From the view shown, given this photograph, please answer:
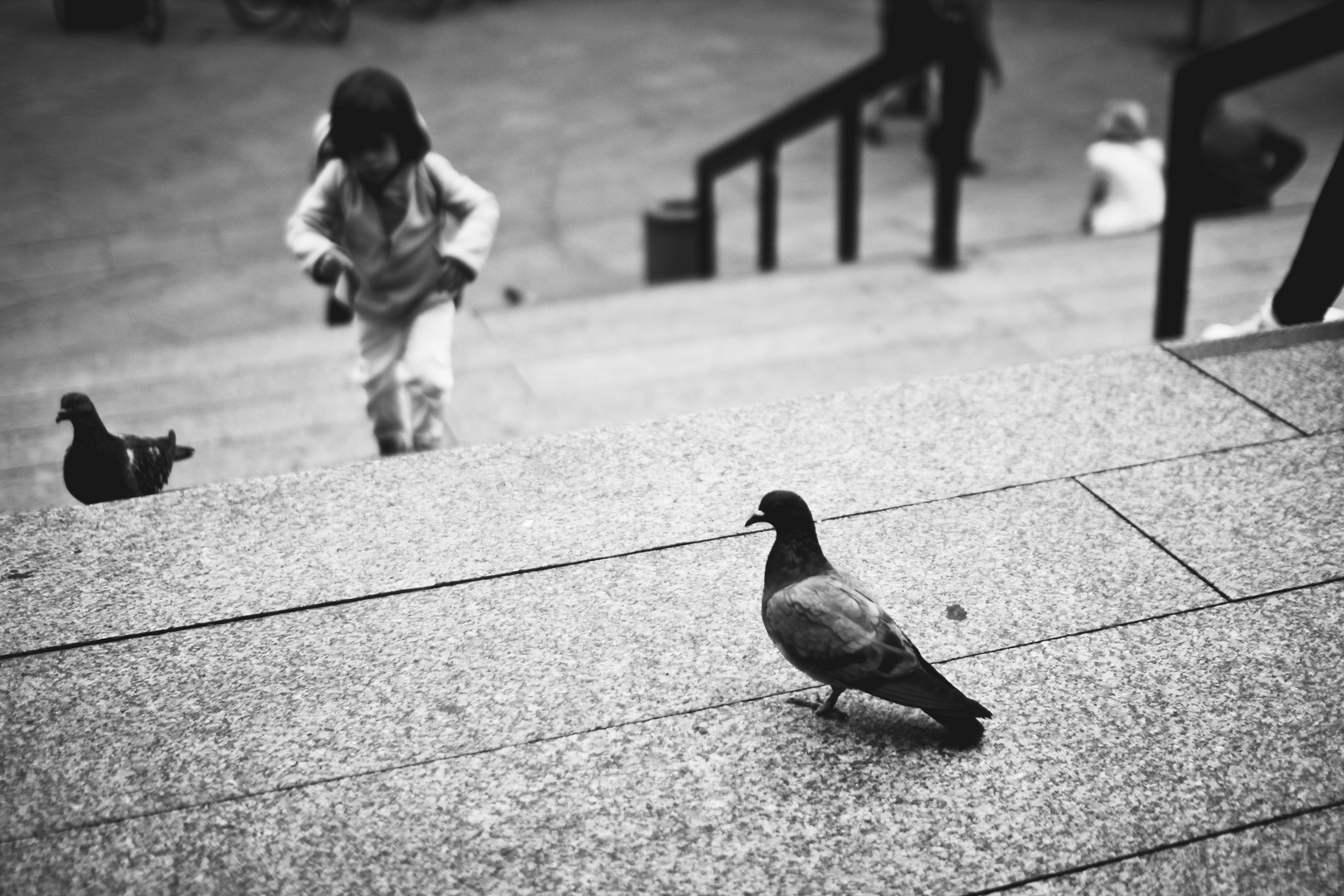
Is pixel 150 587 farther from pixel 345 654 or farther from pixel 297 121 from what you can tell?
pixel 297 121

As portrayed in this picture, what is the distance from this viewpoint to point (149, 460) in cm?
374

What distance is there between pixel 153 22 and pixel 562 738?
52.4ft

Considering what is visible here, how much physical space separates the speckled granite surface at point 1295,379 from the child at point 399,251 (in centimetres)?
251

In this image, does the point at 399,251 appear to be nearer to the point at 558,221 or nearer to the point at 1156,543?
the point at 1156,543

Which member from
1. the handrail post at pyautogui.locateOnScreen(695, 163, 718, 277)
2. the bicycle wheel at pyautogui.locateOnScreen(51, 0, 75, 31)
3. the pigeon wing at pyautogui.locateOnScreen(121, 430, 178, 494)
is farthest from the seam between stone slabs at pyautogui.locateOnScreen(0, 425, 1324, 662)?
the bicycle wheel at pyautogui.locateOnScreen(51, 0, 75, 31)

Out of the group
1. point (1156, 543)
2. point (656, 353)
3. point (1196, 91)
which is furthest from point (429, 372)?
point (1196, 91)

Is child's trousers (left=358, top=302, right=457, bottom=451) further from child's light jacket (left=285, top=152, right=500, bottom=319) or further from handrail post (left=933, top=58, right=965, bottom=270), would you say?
handrail post (left=933, top=58, right=965, bottom=270)

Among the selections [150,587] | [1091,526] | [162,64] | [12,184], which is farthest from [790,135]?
[162,64]

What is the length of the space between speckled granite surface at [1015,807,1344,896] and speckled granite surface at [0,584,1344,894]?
0.14ft

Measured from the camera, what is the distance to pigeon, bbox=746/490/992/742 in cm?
238

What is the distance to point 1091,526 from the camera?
3.35 meters

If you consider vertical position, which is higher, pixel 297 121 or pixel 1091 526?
→ pixel 1091 526

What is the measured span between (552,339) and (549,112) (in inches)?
274

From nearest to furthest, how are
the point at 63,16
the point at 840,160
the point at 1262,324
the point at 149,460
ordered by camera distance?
the point at 149,460 < the point at 1262,324 < the point at 840,160 < the point at 63,16
